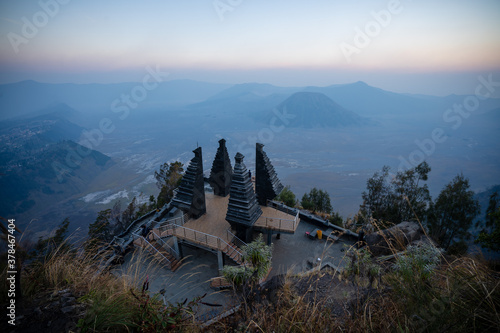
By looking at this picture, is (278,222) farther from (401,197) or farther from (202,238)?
(401,197)

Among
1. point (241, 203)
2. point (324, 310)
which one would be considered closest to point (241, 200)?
point (241, 203)

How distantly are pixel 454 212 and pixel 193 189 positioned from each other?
71.9ft

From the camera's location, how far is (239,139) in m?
189

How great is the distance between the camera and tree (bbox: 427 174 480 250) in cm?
1928

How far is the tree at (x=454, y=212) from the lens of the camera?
63.3ft

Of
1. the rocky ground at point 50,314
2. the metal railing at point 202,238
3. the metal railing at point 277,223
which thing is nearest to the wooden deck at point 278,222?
the metal railing at point 277,223

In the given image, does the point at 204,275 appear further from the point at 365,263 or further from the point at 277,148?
the point at 277,148

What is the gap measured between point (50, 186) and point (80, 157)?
31863 mm

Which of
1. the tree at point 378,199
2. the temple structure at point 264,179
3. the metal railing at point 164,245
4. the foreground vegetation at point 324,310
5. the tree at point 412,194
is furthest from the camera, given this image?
the tree at point 378,199

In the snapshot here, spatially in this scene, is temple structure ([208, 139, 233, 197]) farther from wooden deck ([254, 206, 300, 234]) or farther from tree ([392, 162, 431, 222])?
tree ([392, 162, 431, 222])

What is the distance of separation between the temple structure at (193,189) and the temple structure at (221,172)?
145cm

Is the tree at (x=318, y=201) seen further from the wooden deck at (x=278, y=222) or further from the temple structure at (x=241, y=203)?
the temple structure at (x=241, y=203)

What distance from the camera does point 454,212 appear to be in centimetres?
1989

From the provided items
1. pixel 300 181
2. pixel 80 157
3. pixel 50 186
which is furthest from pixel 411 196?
pixel 80 157
